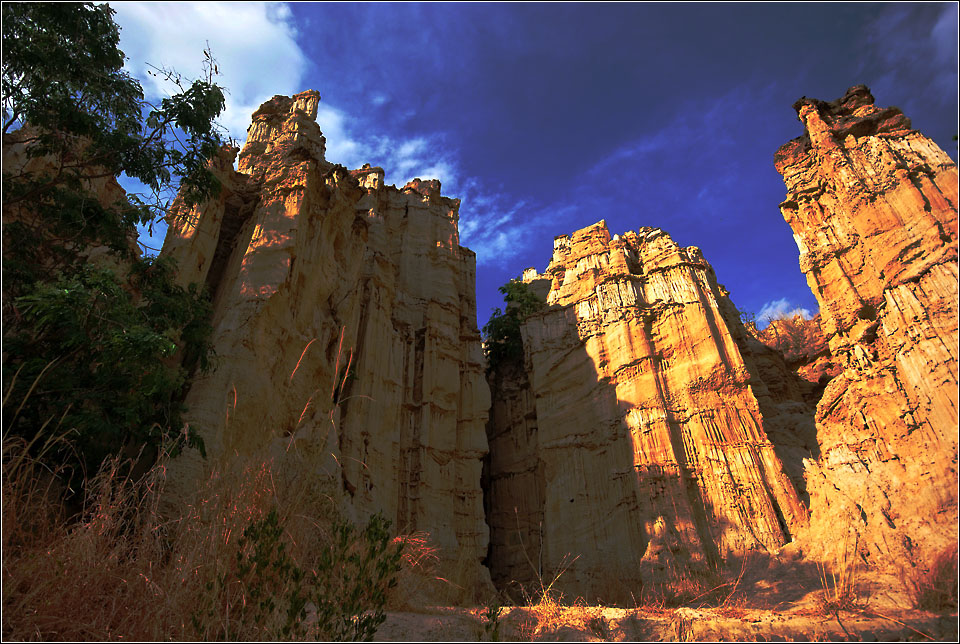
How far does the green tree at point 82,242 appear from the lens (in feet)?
20.6

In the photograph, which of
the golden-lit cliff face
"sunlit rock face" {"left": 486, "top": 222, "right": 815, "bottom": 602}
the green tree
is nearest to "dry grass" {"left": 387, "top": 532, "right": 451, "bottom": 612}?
the golden-lit cliff face

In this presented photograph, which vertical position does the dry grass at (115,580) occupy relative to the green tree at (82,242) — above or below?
below

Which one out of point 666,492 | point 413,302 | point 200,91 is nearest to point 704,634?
point 200,91

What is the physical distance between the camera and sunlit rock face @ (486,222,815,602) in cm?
1599

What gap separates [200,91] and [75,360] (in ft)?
15.8

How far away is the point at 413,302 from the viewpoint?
23.0 meters

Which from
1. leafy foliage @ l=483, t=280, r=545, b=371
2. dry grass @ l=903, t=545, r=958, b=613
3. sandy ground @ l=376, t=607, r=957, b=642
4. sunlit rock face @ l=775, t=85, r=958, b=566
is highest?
leafy foliage @ l=483, t=280, r=545, b=371

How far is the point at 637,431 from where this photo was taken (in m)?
18.8

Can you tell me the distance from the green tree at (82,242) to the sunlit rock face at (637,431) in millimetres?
11511

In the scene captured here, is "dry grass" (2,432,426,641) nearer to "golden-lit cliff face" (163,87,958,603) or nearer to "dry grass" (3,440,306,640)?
"dry grass" (3,440,306,640)

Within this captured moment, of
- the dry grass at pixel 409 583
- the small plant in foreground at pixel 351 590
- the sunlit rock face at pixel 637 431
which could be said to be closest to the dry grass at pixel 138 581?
the small plant in foreground at pixel 351 590

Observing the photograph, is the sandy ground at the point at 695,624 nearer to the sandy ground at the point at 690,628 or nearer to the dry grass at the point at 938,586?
the sandy ground at the point at 690,628

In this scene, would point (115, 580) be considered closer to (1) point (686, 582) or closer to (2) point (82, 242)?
(2) point (82, 242)

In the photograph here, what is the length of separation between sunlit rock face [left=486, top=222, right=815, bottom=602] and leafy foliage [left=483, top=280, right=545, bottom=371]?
183 centimetres
